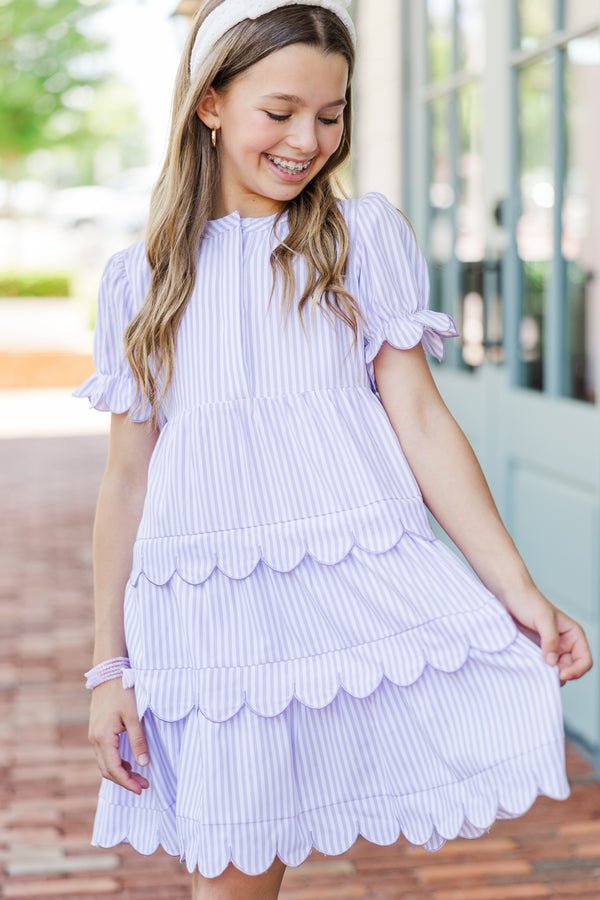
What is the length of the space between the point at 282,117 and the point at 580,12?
2.24 metres

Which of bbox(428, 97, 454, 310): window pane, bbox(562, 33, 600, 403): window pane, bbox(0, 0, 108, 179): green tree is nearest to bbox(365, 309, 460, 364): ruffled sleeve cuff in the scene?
bbox(562, 33, 600, 403): window pane

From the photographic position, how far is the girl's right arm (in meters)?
1.65

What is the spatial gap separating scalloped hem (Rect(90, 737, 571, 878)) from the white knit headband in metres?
0.89

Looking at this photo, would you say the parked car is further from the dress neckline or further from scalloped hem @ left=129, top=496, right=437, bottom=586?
scalloped hem @ left=129, top=496, right=437, bottom=586

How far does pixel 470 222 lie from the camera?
4688mm

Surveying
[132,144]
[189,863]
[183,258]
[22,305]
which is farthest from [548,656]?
[132,144]

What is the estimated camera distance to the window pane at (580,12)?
3455 millimetres

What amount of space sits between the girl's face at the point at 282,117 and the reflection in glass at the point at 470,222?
9.36 ft

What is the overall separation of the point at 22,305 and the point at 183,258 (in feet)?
61.5

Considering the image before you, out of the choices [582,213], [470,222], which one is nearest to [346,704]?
[582,213]

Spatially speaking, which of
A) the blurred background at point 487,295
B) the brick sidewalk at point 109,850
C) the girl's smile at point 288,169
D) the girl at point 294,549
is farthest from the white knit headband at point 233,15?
the brick sidewalk at point 109,850

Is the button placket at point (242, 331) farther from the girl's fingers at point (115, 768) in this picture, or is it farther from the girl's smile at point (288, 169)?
the girl's fingers at point (115, 768)

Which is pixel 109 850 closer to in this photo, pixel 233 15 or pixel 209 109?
pixel 209 109

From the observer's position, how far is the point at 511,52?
4082mm
